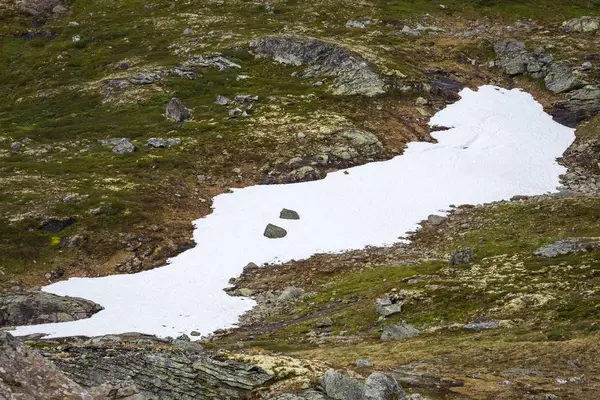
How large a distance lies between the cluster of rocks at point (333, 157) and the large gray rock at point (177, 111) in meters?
25.0

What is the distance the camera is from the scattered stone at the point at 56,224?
200 ft

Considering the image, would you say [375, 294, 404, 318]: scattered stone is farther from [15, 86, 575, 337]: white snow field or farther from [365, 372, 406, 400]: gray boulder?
[365, 372, 406, 400]: gray boulder

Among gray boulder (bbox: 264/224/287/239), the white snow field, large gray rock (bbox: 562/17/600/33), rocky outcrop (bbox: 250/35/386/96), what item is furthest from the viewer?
large gray rock (bbox: 562/17/600/33)

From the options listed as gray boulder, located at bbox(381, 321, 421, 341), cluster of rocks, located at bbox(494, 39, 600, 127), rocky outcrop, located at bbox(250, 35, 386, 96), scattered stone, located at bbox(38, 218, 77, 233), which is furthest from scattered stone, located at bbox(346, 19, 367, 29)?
gray boulder, located at bbox(381, 321, 421, 341)

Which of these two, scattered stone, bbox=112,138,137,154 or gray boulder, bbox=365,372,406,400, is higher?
gray boulder, bbox=365,372,406,400

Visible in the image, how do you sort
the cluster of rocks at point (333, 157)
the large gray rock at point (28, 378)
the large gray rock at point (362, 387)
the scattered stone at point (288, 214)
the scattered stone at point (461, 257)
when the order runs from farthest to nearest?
the cluster of rocks at point (333, 157)
the scattered stone at point (288, 214)
the scattered stone at point (461, 257)
the large gray rock at point (362, 387)
the large gray rock at point (28, 378)

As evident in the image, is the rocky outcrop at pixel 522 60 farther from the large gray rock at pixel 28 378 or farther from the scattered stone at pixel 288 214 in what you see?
the large gray rock at pixel 28 378

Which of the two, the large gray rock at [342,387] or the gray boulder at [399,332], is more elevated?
the large gray rock at [342,387]

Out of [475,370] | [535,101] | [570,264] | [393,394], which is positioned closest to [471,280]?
[570,264]

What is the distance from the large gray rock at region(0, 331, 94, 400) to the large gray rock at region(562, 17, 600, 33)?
136011 mm

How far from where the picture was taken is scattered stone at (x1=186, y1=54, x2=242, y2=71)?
380ft

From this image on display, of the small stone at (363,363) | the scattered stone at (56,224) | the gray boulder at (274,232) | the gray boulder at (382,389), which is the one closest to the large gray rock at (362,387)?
the gray boulder at (382,389)

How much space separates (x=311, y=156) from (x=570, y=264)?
4266cm

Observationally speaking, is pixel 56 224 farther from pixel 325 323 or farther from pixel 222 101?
pixel 222 101
